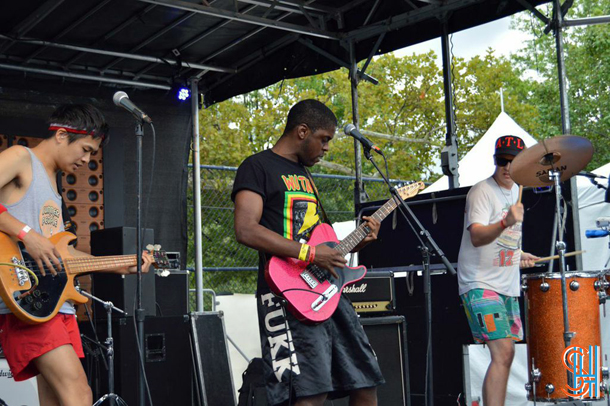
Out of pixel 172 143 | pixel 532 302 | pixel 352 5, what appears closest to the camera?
pixel 532 302

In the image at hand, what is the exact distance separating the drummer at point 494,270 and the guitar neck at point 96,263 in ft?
7.72

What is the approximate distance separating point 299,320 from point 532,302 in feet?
7.59

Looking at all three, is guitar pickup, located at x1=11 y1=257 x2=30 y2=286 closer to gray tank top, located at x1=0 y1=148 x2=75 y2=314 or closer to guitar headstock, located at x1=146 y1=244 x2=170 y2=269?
gray tank top, located at x1=0 y1=148 x2=75 y2=314

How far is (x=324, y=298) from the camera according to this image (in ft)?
12.2

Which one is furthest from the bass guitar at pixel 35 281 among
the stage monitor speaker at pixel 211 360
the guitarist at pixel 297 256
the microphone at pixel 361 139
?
the stage monitor speaker at pixel 211 360

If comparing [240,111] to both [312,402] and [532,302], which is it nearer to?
[532,302]

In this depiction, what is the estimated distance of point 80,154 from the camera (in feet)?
12.5

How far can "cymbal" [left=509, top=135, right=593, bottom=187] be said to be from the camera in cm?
494

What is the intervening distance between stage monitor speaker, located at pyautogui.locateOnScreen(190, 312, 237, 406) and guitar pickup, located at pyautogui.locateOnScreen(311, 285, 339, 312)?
8.54 ft

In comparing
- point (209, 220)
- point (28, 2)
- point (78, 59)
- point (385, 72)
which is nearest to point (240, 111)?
point (385, 72)

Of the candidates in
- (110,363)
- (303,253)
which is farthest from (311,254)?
(110,363)

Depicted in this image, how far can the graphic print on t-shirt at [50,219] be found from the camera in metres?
3.64

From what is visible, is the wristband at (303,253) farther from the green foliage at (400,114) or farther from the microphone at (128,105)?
the green foliage at (400,114)

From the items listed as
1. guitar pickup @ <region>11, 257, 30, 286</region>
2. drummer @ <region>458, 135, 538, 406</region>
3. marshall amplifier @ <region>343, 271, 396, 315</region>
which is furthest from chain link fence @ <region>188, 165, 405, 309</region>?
guitar pickup @ <region>11, 257, 30, 286</region>
